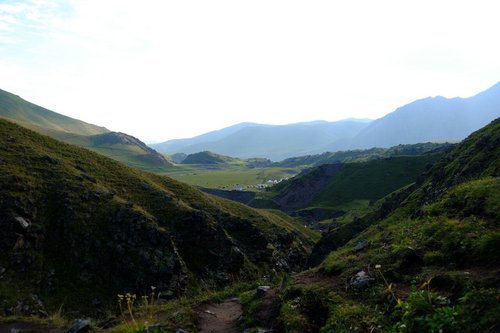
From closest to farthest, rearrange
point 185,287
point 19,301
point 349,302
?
1. point 349,302
2. point 19,301
3. point 185,287

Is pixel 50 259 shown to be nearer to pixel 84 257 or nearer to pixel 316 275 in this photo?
pixel 84 257

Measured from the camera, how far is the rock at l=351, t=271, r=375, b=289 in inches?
623

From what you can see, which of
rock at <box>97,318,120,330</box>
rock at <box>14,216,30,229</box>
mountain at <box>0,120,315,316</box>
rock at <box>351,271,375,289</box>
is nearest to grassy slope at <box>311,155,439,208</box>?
mountain at <box>0,120,315,316</box>

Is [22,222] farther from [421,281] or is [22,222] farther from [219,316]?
[421,281]

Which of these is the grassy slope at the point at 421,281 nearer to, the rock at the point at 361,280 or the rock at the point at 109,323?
the rock at the point at 361,280

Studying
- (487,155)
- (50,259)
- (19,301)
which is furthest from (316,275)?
(487,155)

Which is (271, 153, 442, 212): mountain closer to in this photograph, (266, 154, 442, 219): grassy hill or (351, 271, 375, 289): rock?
(266, 154, 442, 219): grassy hill

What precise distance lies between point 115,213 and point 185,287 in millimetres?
13965

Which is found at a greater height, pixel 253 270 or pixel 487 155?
pixel 487 155

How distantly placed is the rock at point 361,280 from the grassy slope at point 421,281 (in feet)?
0.71

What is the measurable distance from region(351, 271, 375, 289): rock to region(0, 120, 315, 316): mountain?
30.3 metres

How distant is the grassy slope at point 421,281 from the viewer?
9.43 metres

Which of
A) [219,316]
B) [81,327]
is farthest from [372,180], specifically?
[81,327]

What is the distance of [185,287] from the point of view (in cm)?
4353
